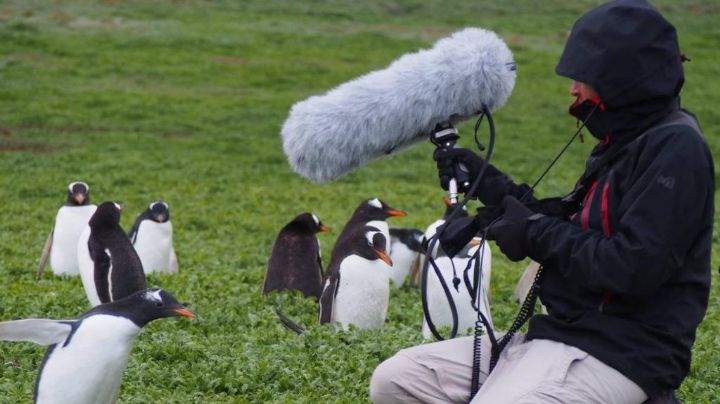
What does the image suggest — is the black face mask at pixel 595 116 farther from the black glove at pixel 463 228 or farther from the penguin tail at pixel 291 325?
the penguin tail at pixel 291 325

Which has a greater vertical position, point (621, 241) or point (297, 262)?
point (621, 241)

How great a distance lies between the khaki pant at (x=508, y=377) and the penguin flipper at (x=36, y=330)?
1.85 meters

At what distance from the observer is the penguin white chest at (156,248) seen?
10.9m

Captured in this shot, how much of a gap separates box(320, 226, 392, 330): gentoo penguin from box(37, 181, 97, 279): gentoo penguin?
2993 mm

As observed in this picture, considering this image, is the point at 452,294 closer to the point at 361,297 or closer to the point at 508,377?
the point at 361,297

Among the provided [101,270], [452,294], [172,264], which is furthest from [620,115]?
[172,264]

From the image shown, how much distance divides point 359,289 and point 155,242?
324cm

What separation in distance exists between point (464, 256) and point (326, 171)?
4648mm

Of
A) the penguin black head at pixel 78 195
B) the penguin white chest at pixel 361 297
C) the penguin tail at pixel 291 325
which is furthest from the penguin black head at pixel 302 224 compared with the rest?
the penguin tail at pixel 291 325

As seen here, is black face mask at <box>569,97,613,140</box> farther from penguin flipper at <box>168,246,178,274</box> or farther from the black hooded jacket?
penguin flipper at <box>168,246,178,274</box>

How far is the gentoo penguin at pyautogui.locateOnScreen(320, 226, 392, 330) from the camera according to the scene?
8.43 m

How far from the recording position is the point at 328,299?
27.6 feet

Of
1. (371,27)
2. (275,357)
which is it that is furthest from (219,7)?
(275,357)

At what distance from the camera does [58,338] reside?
525 cm
